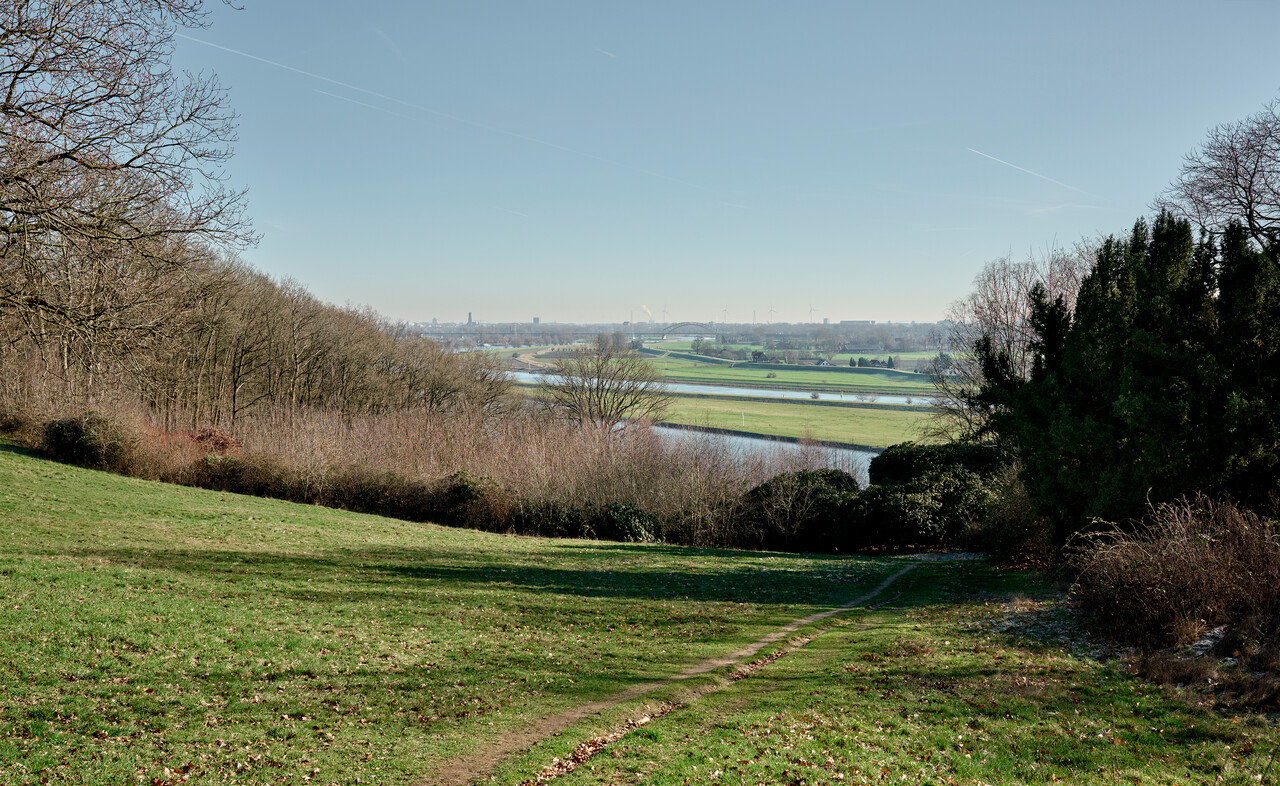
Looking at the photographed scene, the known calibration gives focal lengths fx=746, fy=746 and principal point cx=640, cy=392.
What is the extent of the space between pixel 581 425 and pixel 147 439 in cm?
2635

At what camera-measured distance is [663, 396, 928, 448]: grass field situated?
94.9 m

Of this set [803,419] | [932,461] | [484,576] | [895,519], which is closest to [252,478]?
[484,576]

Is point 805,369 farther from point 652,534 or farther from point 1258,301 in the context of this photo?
point 1258,301

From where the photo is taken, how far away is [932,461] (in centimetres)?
3581

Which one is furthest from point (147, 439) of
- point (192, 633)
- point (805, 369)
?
point (805, 369)

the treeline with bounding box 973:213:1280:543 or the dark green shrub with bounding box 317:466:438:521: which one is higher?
the treeline with bounding box 973:213:1280:543

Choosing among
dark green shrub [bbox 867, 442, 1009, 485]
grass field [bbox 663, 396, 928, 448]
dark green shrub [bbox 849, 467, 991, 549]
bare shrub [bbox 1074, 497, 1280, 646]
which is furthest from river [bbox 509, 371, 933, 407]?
bare shrub [bbox 1074, 497, 1280, 646]

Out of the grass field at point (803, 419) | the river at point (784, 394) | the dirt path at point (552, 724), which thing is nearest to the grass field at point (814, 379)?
the river at point (784, 394)

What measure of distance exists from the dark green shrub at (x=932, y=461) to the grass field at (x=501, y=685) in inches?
682

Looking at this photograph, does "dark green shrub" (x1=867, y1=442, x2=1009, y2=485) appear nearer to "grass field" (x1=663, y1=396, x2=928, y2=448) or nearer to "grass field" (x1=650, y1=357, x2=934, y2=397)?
"grass field" (x1=663, y1=396, x2=928, y2=448)

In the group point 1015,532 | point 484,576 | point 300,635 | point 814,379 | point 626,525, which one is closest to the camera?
point 300,635

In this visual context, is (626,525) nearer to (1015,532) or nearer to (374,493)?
(374,493)

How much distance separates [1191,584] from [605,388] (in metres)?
54.6

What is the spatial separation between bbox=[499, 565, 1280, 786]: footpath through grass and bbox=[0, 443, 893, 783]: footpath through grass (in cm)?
171
